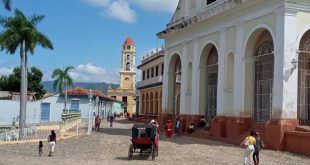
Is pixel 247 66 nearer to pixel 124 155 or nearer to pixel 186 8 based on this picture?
pixel 124 155

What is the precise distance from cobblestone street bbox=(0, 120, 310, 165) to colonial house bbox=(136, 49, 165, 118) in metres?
27.5

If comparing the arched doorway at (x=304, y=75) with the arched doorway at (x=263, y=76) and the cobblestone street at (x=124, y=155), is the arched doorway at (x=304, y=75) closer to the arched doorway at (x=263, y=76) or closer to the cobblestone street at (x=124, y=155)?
the arched doorway at (x=263, y=76)

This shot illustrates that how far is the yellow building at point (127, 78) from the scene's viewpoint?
96250mm

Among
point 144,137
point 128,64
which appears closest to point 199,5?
point 144,137

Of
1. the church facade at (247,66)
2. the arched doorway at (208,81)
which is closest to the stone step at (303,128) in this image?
the church facade at (247,66)

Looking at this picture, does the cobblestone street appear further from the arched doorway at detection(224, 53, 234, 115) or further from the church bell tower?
the church bell tower

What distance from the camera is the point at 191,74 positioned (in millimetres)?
30062

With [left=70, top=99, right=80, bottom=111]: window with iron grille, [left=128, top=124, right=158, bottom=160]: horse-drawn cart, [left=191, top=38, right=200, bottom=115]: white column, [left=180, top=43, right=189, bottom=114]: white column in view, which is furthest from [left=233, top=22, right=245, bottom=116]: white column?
[left=70, top=99, right=80, bottom=111]: window with iron grille

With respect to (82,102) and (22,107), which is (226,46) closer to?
(22,107)

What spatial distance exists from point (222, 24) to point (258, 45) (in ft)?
9.26

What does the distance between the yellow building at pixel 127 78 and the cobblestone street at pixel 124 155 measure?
73.4m

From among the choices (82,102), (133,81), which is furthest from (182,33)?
(133,81)

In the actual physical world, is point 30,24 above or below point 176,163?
above

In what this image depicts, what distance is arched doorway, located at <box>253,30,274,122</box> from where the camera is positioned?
22891 mm
